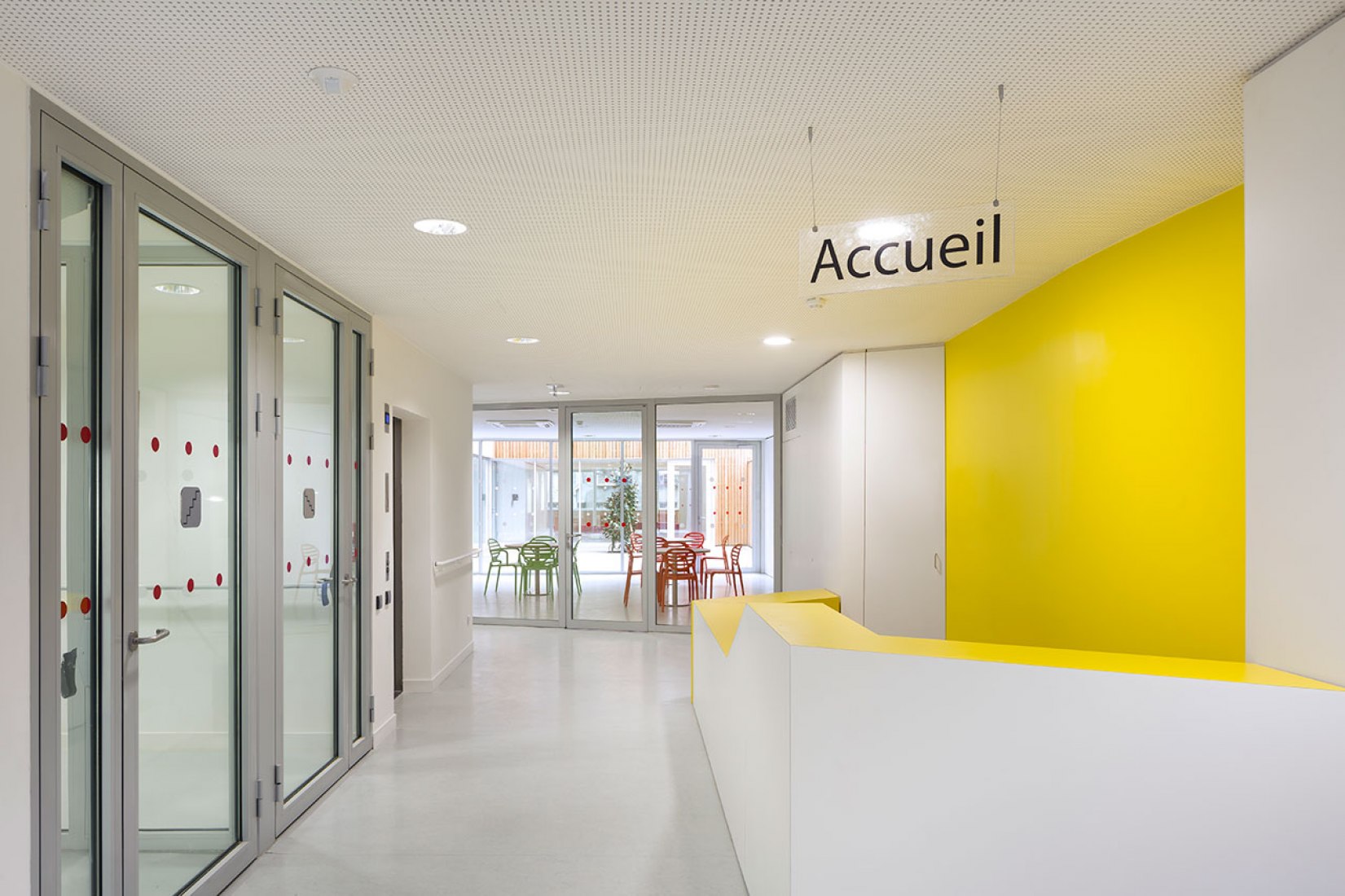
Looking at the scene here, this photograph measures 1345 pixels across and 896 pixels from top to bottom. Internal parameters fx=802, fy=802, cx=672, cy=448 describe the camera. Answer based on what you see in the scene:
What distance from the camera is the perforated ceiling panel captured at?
1783 mm

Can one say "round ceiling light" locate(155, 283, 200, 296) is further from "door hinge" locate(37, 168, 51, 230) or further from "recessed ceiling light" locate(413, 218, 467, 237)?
"recessed ceiling light" locate(413, 218, 467, 237)

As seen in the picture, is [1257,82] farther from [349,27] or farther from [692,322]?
[692,322]

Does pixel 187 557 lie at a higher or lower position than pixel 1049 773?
higher

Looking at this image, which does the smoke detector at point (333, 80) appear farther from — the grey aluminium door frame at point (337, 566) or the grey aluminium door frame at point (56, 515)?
the grey aluminium door frame at point (337, 566)

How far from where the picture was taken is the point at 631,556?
8.98 metres

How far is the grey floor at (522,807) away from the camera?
3.21m

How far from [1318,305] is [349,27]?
230 centimetres

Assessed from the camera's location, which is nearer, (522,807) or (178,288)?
(178,288)

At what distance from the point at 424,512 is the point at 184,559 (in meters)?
3.21

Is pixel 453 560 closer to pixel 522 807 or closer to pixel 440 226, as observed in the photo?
pixel 522 807

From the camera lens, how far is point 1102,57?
1946 millimetres

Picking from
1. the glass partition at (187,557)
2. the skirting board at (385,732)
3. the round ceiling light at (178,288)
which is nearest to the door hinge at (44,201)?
the glass partition at (187,557)

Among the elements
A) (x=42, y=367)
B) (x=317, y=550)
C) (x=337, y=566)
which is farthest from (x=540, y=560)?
(x=42, y=367)

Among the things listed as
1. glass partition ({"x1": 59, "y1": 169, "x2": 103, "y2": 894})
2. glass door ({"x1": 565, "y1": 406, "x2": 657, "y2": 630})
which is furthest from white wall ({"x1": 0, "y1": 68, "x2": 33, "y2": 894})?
glass door ({"x1": 565, "y1": 406, "x2": 657, "y2": 630})
